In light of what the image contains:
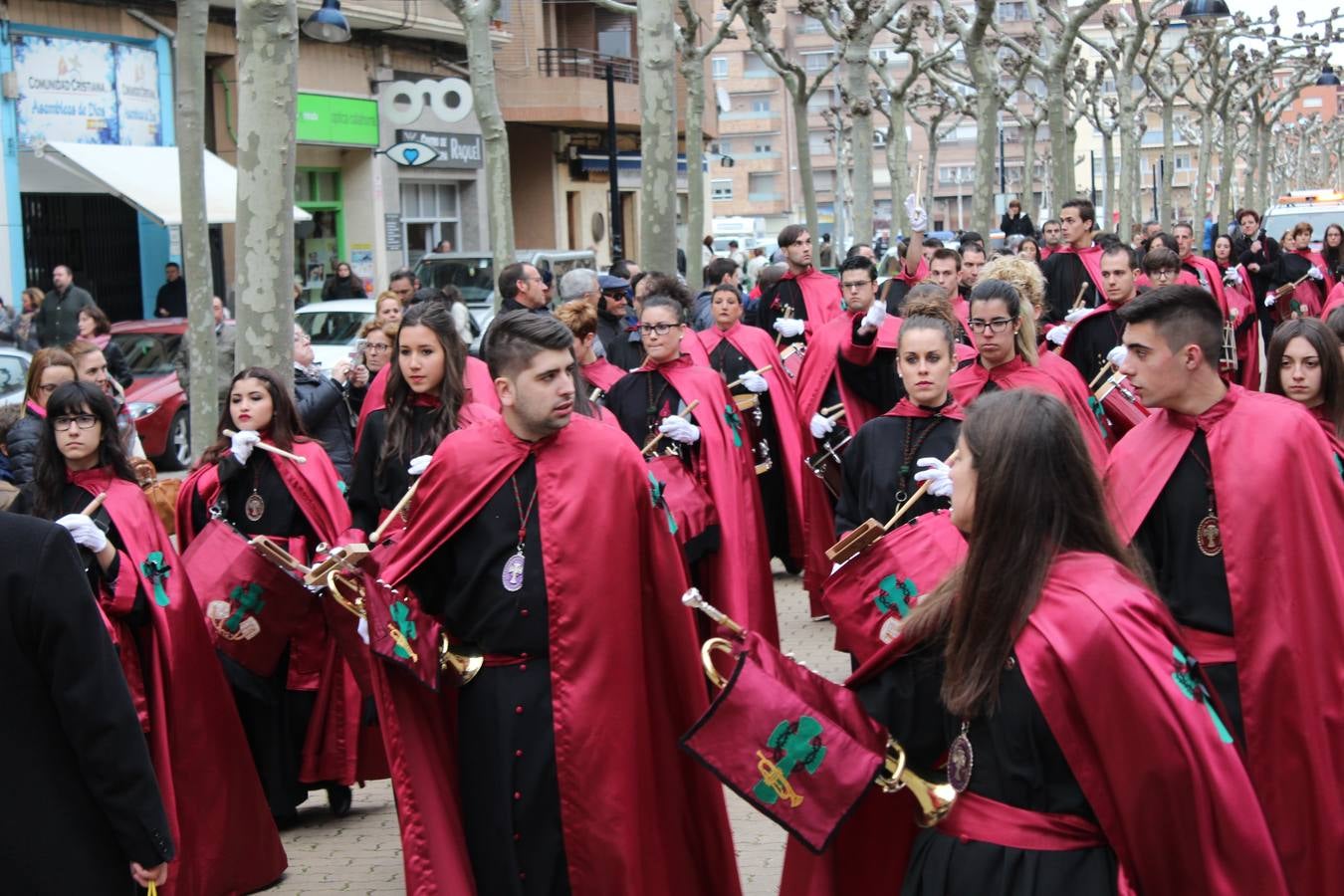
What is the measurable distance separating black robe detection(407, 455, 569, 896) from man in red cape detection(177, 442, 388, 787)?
1.86 meters

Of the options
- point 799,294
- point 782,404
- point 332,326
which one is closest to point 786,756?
point 782,404

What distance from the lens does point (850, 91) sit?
22.9m

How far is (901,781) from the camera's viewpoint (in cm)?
367

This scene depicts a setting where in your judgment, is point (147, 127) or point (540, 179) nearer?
point (147, 127)

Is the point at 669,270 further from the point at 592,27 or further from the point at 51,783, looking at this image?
the point at 592,27

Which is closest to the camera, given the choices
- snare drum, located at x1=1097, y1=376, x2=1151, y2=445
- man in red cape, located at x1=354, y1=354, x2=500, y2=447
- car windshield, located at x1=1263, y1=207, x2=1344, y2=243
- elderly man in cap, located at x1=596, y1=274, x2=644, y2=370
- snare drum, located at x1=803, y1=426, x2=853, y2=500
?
man in red cape, located at x1=354, y1=354, x2=500, y2=447

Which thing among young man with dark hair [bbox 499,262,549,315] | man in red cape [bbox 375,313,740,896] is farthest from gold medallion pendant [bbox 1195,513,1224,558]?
young man with dark hair [bbox 499,262,549,315]

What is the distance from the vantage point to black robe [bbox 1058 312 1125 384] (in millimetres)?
10328

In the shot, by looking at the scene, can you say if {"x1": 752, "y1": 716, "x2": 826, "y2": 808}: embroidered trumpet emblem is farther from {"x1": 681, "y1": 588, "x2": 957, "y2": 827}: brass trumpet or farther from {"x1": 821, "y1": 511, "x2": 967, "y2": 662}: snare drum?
{"x1": 821, "y1": 511, "x2": 967, "y2": 662}: snare drum

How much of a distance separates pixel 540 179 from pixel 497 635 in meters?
37.5

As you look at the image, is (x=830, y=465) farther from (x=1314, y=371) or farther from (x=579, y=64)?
(x=579, y=64)

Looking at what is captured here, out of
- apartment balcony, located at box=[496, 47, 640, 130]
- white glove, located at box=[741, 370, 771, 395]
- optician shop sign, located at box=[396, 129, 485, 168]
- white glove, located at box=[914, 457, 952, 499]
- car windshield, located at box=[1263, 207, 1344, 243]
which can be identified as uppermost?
apartment balcony, located at box=[496, 47, 640, 130]

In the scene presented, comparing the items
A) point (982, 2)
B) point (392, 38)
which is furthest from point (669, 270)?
point (392, 38)

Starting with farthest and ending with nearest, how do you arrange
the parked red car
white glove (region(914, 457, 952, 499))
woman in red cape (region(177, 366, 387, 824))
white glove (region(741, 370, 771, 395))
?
the parked red car < white glove (region(741, 370, 771, 395)) < woman in red cape (region(177, 366, 387, 824)) < white glove (region(914, 457, 952, 499))
